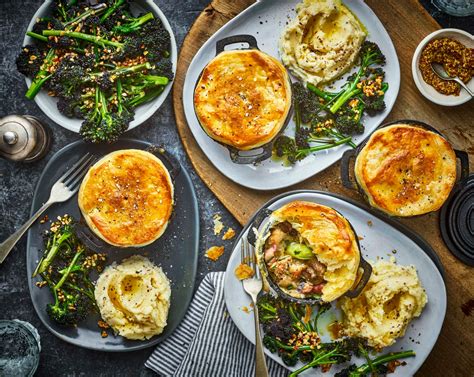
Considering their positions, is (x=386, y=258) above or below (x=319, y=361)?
above

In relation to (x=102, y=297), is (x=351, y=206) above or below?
above

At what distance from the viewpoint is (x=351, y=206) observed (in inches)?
194

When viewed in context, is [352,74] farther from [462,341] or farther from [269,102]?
[462,341]

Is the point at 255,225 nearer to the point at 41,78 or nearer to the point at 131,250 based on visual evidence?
the point at 131,250

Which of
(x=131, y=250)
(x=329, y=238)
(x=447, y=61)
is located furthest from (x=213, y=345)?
(x=447, y=61)

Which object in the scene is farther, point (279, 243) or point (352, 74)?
point (352, 74)

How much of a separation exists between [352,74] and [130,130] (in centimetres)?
204

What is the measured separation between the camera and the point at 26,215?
209 inches

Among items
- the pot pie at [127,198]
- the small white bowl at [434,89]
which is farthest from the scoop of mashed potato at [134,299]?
the small white bowl at [434,89]

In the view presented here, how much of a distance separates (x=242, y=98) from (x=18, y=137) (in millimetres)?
1944

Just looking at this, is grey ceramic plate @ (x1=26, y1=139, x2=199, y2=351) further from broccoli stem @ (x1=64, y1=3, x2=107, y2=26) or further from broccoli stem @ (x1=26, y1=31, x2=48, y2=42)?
broccoli stem @ (x1=64, y1=3, x2=107, y2=26)

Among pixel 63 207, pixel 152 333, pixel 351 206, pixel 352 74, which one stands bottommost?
pixel 152 333

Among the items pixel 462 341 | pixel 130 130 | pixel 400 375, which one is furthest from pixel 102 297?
pixel 462 341

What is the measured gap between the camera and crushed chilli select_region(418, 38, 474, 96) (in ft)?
16.0
